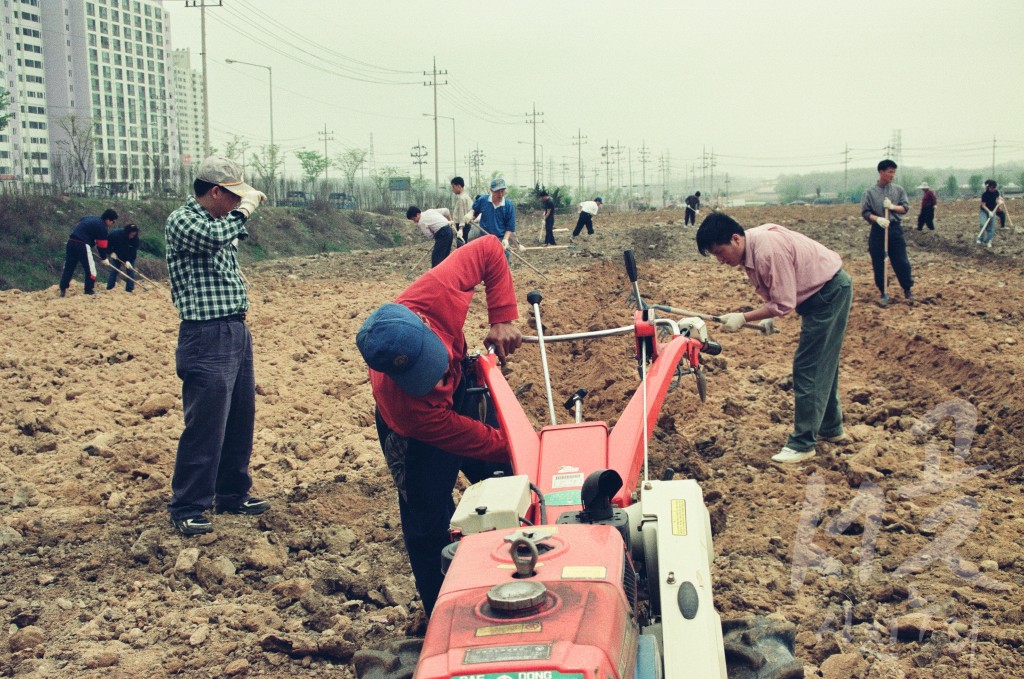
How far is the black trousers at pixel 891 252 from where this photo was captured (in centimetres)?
1167

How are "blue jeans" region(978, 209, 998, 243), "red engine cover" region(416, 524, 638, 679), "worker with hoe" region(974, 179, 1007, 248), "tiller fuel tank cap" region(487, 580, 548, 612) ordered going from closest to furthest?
"red engine cover" region(416, 524, 638, 679), "tiller fuel tank cap" region(487, 580, 548, 612), "worker with hoe" region(974, 179, 1007, 248), "blue jeans" region(978, 209, 998, 243)

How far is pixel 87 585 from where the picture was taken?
477 centimetres

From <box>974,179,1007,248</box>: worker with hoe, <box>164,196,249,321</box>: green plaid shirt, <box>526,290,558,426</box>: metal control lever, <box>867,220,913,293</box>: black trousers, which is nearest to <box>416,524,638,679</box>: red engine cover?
<box>526,290,558,426</box>: metal control lever

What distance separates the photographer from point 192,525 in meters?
5.24

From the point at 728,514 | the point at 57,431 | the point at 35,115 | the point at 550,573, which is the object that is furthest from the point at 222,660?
the point at 35,115

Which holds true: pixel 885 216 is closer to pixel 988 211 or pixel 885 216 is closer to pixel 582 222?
pixel 988 211

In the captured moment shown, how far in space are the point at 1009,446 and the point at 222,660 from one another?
15.8 feet

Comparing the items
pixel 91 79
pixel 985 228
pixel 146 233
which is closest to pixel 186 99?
pixel 91 79

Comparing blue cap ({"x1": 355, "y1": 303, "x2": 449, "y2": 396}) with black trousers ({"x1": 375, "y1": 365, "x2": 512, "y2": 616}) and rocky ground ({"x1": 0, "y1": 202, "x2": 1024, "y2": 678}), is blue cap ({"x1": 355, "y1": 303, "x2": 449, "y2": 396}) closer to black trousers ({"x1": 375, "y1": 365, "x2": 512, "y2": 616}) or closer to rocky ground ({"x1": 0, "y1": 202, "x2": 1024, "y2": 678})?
black trousers ({"x1": 375, "y1": 365, "x2": 512, "y2": 616})

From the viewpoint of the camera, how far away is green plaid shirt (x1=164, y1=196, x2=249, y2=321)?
16.8 feet

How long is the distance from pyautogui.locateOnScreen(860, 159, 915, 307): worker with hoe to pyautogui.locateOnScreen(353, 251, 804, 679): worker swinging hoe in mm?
8691

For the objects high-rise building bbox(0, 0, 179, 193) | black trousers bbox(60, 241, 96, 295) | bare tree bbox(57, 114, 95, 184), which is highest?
high-rise building bbox(0, 0, 179, 193)

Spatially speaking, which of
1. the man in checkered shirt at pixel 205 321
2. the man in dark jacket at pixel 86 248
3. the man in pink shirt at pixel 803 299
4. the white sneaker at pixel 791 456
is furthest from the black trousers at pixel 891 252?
the man in dark jacket at pixel 86 248

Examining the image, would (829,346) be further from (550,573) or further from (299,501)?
(550,573)
